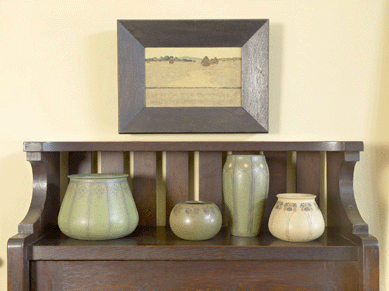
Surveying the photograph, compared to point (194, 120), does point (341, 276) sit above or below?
below

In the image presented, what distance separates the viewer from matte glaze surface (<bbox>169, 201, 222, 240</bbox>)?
58cm

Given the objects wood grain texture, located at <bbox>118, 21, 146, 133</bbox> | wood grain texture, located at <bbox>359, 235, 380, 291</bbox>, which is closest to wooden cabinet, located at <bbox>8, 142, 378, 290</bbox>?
wood grain texture, located at <bbox>359, 235, 380, 291</bbox>

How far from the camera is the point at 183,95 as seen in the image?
0.71 m

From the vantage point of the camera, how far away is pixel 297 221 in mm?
574

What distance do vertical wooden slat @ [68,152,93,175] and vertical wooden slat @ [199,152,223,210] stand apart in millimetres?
244

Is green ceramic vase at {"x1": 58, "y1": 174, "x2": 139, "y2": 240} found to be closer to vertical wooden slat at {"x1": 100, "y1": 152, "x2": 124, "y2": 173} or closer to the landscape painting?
vertical wooden slat at {"x1": 100, "y1": 152, "x2": 124, "y2": 173}

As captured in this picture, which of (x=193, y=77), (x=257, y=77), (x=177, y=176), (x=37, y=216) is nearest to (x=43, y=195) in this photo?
(x=37, y=216)

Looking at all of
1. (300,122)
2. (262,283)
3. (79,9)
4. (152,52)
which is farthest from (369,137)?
(79,9)

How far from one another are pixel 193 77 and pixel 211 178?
0.73ft

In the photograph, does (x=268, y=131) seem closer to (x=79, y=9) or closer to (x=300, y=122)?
(x=300, y=122)

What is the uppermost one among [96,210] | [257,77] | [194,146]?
[257,77]

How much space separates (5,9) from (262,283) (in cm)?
78

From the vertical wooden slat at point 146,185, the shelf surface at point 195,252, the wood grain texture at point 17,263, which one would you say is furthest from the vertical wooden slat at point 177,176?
the wood grain texture at point 17,263

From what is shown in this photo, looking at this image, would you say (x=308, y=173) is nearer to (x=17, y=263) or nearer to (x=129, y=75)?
(x=129, y=75)
